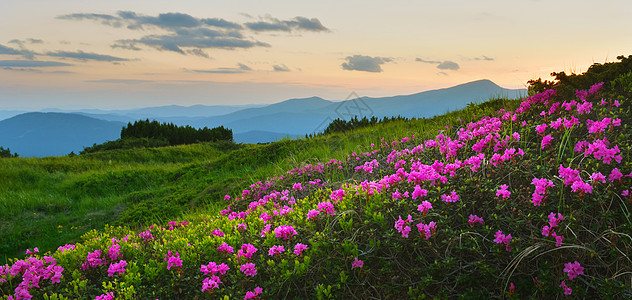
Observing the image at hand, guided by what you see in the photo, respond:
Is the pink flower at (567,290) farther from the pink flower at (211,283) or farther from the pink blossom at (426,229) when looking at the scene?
the pink flower at (211,283)

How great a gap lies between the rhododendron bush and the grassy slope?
3.74 metres

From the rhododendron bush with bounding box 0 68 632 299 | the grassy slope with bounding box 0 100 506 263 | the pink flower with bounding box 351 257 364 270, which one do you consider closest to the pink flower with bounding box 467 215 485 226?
the rhododendron bush with bounding box 0 68 632 299

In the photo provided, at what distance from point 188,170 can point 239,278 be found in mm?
10887

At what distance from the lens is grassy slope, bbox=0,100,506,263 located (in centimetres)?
907

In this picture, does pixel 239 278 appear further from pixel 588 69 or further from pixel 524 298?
pixel 588 69

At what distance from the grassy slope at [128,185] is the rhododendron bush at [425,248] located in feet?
12.3

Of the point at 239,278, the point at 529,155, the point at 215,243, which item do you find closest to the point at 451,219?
the point at 529,155

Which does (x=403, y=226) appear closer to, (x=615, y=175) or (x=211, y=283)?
(x=211, y=283)

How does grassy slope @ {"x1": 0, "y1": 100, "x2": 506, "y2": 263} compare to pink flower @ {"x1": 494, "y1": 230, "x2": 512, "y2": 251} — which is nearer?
pink flower @ {"x1": 494, "y1": 230, "x2": 512, "y2": 251}

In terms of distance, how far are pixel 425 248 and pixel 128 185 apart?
39.3 ft

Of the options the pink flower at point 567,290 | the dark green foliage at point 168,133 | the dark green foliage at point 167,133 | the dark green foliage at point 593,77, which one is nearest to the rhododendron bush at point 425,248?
the pink flower at point 567,290

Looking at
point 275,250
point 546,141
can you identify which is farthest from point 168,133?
point 546,141

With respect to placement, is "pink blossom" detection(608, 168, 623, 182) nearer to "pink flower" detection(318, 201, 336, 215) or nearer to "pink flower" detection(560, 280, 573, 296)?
"pink flower" detection(560, 280, 573, 296)

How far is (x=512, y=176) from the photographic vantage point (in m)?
4.41
